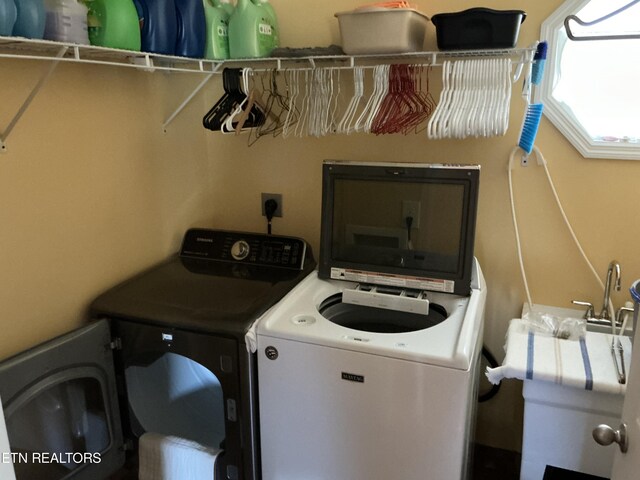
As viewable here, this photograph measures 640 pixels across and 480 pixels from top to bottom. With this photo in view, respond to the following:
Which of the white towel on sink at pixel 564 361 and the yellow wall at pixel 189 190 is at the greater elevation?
the yellow wall at pixel 189 190

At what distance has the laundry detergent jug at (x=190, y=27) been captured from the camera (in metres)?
1.76

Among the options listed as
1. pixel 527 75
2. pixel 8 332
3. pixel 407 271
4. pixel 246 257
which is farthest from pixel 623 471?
pixel 8 332

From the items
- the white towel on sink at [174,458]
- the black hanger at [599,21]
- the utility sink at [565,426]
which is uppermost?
the black hanger at [599,21]

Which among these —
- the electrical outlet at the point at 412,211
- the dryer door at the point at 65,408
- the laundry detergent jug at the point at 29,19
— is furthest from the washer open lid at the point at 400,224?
the laundry detergent jug at the point at 29,19

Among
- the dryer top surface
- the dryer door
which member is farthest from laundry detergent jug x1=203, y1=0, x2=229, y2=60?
the dryer door

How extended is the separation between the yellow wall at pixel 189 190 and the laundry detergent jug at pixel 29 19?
249 mm

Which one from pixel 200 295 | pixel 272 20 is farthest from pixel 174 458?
pixel 272 20

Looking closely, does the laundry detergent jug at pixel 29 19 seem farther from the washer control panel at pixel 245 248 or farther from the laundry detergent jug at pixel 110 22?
the washer control panel at pixel 245 248

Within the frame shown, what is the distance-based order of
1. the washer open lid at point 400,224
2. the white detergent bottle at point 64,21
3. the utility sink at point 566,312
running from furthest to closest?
1. the utility sink at point 566,312
2. the washer open lid at point 400,224
3. the white detergent bottle at point 64,21

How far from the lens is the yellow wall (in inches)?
62.1

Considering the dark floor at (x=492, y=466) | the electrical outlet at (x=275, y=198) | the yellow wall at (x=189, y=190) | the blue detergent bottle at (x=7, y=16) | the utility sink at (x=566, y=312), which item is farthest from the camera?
the electrical outlet at (x=275, y=198)

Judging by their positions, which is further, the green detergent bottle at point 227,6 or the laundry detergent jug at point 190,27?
the green detergent bottle at point 227,6

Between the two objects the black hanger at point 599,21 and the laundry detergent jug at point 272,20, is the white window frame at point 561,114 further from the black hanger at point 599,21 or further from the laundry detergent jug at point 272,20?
the laundry detergent jug at point 272,20

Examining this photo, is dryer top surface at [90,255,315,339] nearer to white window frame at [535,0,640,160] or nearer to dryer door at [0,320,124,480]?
dryer door at [0,320,124,480]
